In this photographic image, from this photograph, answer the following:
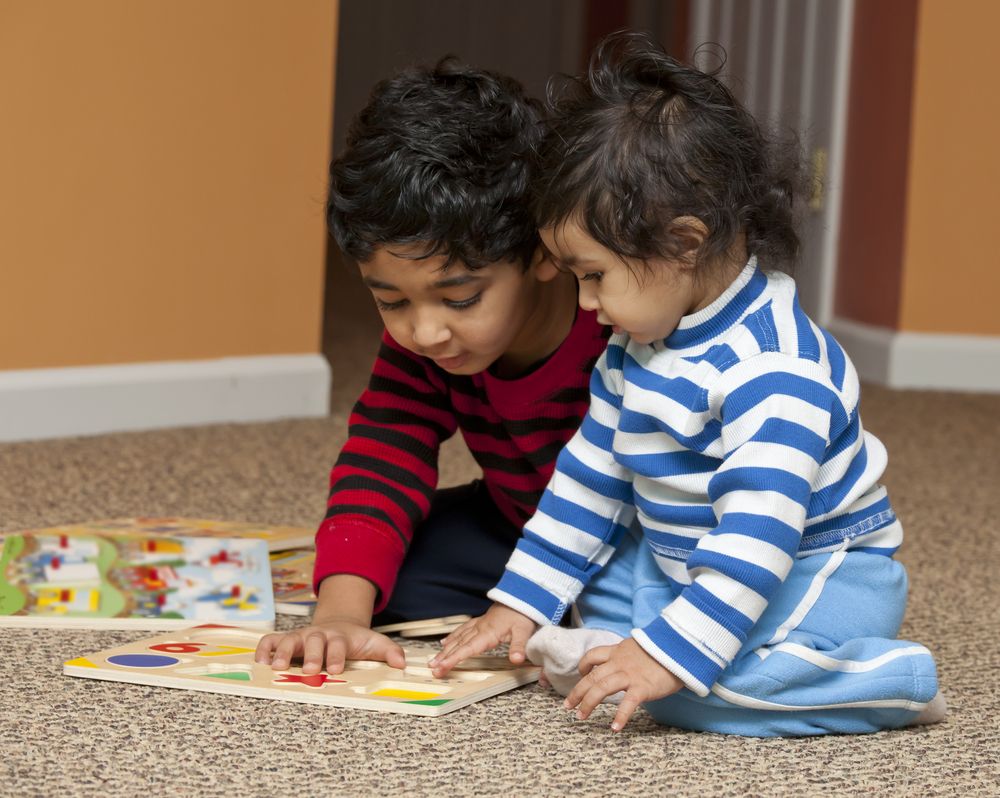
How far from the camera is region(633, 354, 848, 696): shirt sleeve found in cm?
81

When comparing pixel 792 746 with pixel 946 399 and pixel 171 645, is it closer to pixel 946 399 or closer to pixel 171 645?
pixel 171 645

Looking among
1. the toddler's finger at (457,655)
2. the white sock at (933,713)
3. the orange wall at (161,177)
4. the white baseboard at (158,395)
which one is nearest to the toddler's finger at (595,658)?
the toddler's finger at (457,655)

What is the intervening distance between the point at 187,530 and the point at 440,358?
1.29 ft

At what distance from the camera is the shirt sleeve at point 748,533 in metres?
0.81

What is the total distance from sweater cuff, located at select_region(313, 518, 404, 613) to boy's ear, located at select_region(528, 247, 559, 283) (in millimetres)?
236

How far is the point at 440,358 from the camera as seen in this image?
0.97 m

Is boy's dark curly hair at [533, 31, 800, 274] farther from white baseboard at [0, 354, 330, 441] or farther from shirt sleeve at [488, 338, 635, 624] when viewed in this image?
white baseboard at [0, 354, 330, 441]

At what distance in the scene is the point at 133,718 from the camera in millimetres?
822

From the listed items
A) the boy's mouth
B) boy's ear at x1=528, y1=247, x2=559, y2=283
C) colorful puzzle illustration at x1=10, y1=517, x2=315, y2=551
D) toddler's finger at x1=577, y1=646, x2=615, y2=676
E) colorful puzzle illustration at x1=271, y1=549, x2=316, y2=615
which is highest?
boy's ear at x1=528, y1=247, x2=559, y2=283

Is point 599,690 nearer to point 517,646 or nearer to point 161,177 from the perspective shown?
point 517,646

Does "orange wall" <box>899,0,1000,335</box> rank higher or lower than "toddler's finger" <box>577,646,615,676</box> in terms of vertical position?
higher

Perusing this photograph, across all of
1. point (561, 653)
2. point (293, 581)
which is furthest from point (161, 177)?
point (561, 653)

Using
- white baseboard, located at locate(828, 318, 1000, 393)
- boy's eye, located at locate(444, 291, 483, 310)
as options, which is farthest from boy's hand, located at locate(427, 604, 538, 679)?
white baseboard, located at locate(828, 318, 1000, 393)

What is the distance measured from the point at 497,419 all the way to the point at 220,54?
35.7 inches
